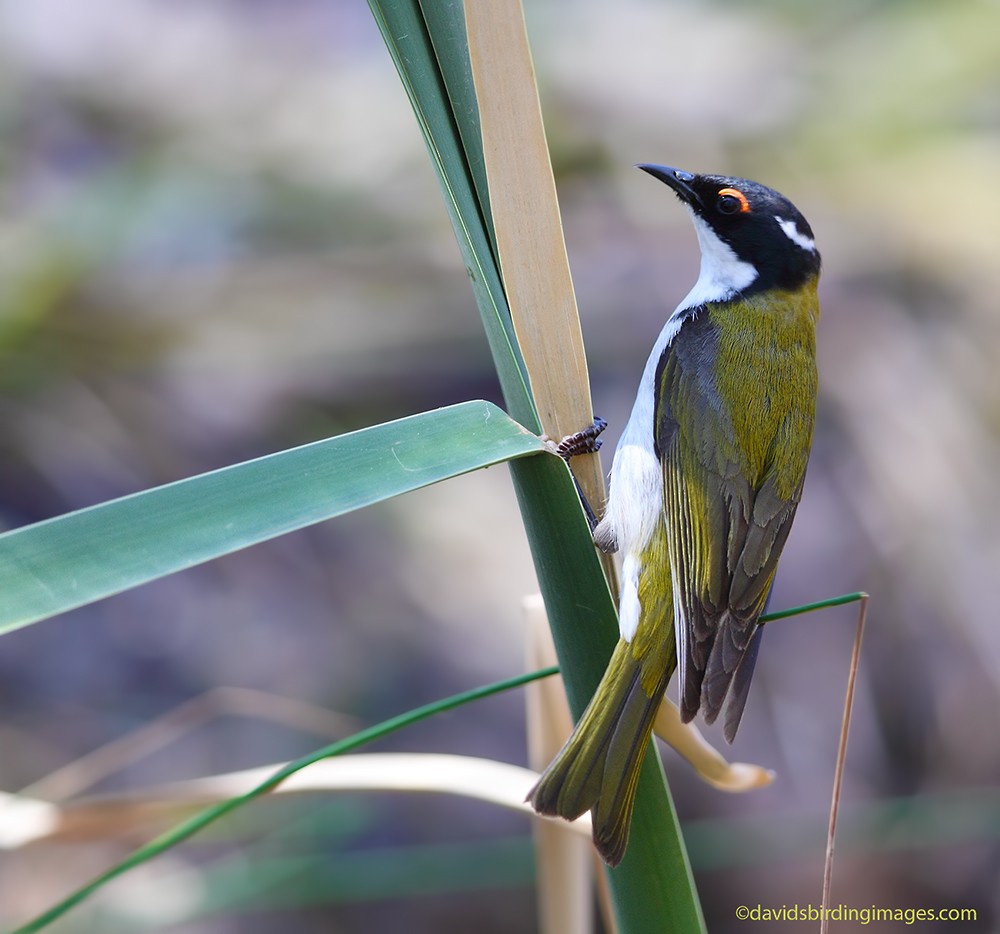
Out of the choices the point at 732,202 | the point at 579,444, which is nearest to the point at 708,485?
the point at 579,444

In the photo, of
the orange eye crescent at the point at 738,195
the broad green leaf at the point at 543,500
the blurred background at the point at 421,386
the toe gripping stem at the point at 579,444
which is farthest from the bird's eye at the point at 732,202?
the blurred background at the point at 421,386

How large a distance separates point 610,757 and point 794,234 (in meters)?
1.57

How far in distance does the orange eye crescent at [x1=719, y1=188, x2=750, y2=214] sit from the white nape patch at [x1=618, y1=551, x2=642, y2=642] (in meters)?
0.98

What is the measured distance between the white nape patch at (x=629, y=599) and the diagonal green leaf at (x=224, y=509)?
0.70 meters

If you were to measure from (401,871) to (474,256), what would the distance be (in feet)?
6.12

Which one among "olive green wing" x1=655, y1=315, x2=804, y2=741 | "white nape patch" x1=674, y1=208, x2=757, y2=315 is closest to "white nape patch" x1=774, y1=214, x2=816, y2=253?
"white nape patch" x1=674, y1=208, x2=757, y2=315

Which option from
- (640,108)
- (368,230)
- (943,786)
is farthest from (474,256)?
(640,108)

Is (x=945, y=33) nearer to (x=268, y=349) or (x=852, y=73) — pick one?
(x=852, y=73)

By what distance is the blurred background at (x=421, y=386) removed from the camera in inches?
149

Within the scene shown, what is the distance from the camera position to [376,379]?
458 centimetres

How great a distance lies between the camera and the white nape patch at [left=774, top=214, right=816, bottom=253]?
2518 mm

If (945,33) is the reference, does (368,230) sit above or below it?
below

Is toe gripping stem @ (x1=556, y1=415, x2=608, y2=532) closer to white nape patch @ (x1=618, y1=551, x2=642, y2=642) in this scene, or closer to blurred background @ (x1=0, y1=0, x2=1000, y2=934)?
white nape patch @ (x1=618, y1=551, x2=642, y2=642)

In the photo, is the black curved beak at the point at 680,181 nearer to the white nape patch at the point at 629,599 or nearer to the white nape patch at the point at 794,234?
the white nape patch at the point at 794,234
